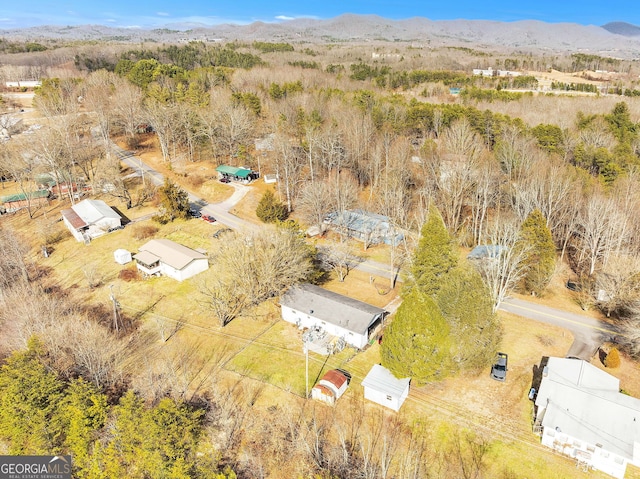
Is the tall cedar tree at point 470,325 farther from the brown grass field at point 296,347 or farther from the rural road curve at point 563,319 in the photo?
the rural road curve at point 563,319

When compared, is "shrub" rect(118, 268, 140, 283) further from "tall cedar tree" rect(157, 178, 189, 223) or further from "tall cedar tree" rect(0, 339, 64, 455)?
"tall cedar tree" rect(0, 339, 64, 455)

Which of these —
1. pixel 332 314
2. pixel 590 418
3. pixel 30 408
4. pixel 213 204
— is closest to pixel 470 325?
pixel 590 418

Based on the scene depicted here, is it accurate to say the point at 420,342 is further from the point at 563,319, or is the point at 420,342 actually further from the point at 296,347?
the point at 563,319

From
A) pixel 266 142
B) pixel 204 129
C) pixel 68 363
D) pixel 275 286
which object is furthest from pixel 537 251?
pixel 204 129

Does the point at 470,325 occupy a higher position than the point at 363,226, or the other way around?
the point at 470,325

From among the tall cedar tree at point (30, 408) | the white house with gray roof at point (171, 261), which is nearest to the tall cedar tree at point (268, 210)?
the white house with gray roof at point (171, 261)

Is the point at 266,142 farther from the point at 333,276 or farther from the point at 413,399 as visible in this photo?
the point at 413,399

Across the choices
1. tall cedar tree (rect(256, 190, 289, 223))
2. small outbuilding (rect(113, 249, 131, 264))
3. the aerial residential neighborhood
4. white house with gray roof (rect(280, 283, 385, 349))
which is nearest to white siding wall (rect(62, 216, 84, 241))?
the aerial residential neighborhood
